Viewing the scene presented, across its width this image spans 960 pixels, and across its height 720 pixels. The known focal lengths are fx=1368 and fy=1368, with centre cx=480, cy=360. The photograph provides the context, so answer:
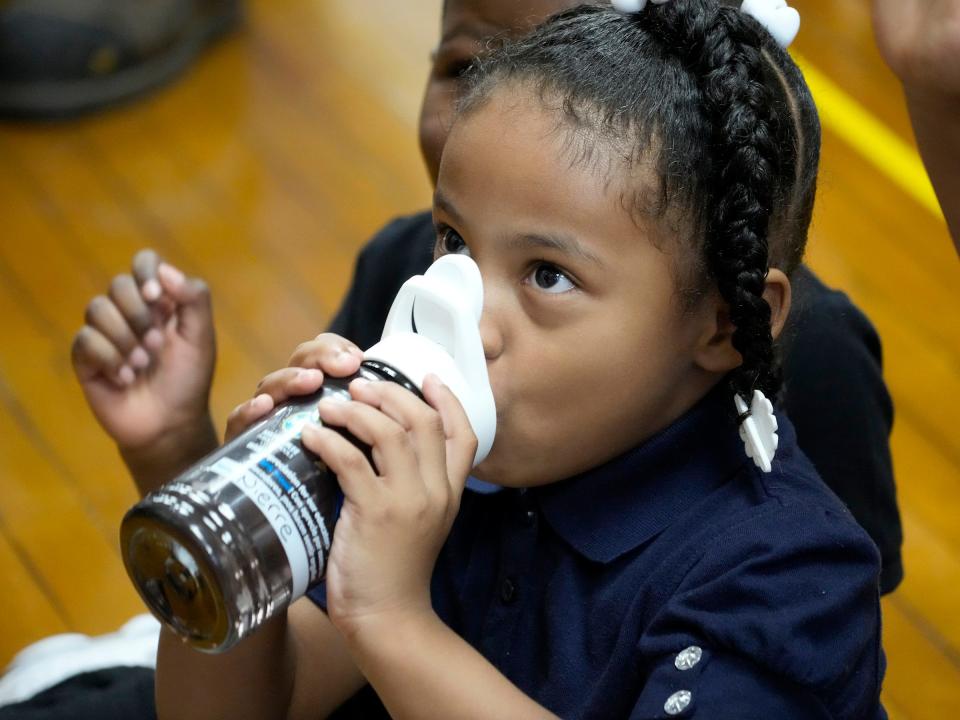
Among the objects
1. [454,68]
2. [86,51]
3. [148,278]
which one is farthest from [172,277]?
[86,51]

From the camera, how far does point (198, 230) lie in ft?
7.91

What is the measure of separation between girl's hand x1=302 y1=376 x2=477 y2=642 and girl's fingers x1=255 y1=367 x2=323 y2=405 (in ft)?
0.07

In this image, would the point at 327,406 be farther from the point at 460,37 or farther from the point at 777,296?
the point at 460,37

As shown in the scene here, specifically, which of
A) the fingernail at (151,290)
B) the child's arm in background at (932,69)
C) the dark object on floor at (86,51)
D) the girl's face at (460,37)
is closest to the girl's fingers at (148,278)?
the fingernail at (151,290)

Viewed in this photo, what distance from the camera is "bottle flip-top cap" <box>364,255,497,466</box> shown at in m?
0.87

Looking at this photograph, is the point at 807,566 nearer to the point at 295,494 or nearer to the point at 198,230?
the point at 295,494

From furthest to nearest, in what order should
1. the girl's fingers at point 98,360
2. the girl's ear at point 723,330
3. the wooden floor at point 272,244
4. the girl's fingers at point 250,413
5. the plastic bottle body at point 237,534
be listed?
the wooden floor at point 272,244
the girl's fingers at point 98,360
the girl's ear at point 723,330
the girl's fingers at point 250,413
the plastic bottle body at point 237,534

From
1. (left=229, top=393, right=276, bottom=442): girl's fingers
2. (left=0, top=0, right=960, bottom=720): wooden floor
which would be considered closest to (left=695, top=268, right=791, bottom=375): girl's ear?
(left=229, top=393, right=276, bottom=442): girl's fingers

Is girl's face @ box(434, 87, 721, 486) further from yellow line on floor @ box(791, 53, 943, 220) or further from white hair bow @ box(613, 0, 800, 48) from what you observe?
yellow line on floor @ box(791, 53, 943, 220)

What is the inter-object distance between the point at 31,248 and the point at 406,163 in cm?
69

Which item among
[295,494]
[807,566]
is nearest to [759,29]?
[807,566]

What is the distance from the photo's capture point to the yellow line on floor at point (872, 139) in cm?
253

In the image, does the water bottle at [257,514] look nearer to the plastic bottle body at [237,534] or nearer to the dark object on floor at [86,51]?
the plastic bottle body at [237,534]

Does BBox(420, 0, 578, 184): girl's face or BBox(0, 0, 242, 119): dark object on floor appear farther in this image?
BBox(0, 0, 242, 119): dark object on floor
